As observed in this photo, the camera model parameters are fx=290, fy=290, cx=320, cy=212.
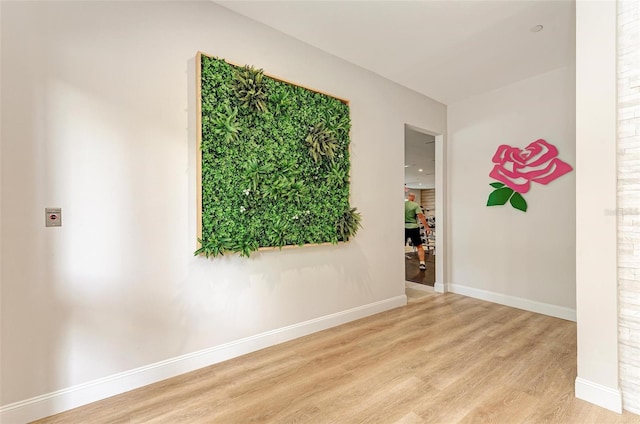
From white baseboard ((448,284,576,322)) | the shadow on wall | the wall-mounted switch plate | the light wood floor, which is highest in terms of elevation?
the wall-mounted switch plate

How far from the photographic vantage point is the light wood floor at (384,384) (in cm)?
172

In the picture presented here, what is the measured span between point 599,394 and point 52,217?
11.6 feet

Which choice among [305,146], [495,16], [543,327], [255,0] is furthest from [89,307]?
[543,327]

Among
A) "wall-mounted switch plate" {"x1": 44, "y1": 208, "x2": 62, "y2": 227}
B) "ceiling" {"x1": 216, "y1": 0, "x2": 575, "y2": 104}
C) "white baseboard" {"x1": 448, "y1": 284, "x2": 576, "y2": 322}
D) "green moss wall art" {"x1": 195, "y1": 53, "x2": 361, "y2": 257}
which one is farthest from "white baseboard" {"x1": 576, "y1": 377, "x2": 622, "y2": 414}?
"wall-mounted switch plate" {"x1": 44, "y1": 208, "x2": 62, "y2": 227}

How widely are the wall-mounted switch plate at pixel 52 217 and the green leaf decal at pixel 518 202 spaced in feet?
15.0

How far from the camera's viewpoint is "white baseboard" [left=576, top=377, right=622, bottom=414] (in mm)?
1753

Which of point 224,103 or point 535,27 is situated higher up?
point 535,27

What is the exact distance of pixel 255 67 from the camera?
2.57 metres

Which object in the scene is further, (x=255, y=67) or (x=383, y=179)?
(x=383, y=179)

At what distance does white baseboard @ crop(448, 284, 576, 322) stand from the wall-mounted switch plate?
4456 mm

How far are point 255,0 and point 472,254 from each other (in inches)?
159

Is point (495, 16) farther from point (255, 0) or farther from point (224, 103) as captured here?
point (224, 103)

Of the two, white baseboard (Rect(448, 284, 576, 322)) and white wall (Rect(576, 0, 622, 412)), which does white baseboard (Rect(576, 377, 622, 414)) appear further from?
white baseboard (Rect(448, 284, 576, 322))

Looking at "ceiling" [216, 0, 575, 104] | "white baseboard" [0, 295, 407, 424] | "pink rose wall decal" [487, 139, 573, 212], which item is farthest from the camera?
"pink rose wall decal" [487, 139, 573, 212]
